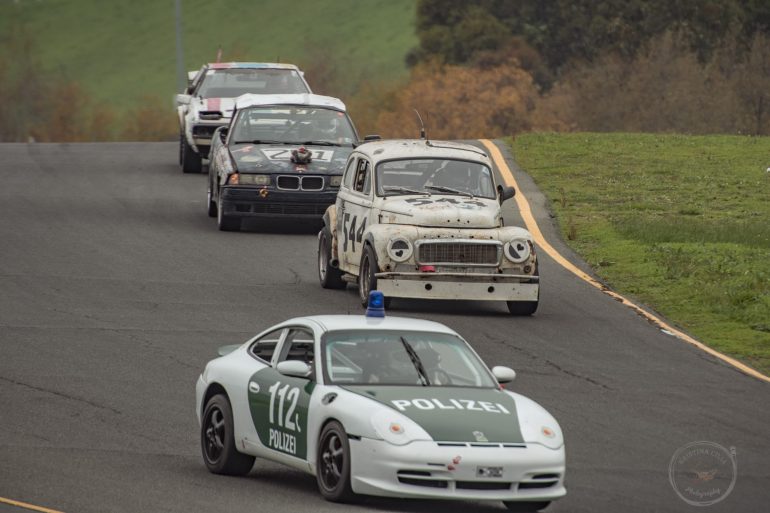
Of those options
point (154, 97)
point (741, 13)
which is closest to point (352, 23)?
point (154, 97)

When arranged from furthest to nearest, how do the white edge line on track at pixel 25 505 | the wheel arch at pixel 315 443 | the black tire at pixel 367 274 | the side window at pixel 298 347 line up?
the black tire at pixel 367 274, the side window at pixel 298 347, the wheel arch at pixel 315 443, the white edge line on track at pixel 25 505

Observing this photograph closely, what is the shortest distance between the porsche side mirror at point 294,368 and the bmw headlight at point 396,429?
0.82 metres

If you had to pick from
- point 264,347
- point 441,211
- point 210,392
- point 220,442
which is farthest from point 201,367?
point 441,211

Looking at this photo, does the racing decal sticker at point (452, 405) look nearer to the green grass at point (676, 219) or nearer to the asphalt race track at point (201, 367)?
the asphalt race track at point (201, 367)

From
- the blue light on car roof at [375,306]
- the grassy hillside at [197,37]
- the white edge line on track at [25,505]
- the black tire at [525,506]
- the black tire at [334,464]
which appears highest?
the blue light on car roof at [375,306]

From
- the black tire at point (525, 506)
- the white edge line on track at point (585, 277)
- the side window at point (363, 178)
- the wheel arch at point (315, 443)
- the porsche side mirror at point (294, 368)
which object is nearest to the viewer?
the black tire at point (525, 506)

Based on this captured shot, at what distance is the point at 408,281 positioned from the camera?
1789cm

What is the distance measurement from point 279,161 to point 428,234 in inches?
261

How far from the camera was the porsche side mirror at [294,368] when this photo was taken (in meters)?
10.8

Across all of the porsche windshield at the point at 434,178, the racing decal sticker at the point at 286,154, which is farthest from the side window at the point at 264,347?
the racing decal sticker at the point at 286,154

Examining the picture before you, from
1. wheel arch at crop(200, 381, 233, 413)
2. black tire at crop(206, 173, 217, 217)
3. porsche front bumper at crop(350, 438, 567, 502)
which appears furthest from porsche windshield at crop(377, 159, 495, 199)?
porsche front bumper at crop(350, 438, 567, 502)

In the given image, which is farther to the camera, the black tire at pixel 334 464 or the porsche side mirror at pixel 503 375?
the porsche side mirror at pixel 503 375

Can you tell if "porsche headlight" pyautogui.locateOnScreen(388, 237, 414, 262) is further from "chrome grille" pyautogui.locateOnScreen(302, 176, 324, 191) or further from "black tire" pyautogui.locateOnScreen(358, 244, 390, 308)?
"chrome grille" pyautogui.locateOnScreen(302, 176, 324, 191)

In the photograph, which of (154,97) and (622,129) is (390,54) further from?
(622,129)
